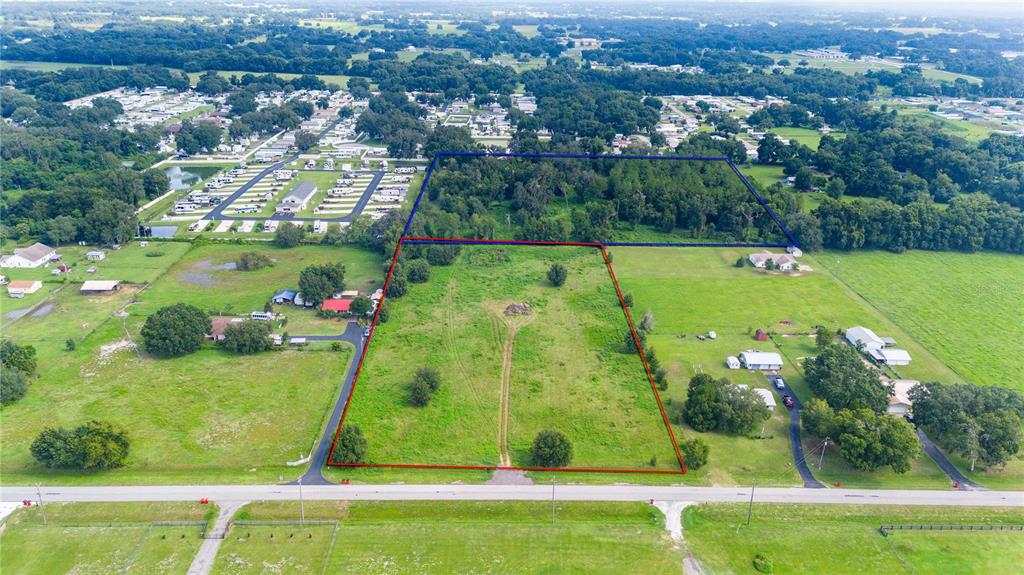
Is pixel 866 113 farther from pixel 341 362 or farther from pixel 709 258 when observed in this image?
pixel 341 362

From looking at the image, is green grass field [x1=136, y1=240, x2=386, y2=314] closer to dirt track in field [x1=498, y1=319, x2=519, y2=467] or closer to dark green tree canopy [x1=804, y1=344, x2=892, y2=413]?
dirt track in field [x1=498, y1=319, x2=519, y2=467]

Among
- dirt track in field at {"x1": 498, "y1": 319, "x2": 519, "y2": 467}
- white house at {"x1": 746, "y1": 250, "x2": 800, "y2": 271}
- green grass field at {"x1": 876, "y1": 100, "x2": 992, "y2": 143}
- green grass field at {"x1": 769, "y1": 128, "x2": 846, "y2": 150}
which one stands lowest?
dirt track in field at {"x1": 498, "y1": 319, "x2": 519, "y2": 467}

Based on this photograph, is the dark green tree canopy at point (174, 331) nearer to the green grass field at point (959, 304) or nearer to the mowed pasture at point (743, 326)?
the mowed pasture at point (743, 326)

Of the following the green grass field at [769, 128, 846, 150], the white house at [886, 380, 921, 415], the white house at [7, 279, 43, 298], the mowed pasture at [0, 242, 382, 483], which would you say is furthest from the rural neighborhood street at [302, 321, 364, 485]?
the green grass field at [769, 128, 846, 150]

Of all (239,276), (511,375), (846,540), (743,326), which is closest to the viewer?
(846,540)

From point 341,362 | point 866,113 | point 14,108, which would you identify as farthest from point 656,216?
point 14,108

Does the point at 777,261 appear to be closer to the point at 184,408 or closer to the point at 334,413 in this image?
the point at 334,413

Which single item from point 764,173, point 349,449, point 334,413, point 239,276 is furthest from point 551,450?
point 764,173

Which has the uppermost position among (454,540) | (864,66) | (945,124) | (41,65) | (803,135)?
(864,66)
